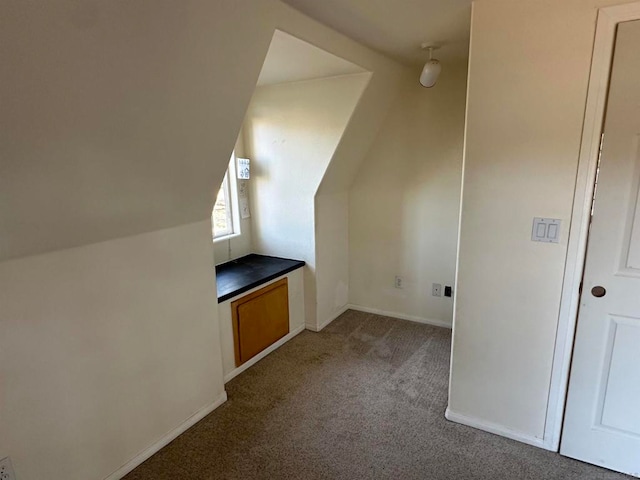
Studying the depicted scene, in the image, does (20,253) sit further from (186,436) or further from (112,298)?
(186,436)

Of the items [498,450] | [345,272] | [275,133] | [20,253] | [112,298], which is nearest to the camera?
[20,253]

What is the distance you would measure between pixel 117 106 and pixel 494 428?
2365 millimetres

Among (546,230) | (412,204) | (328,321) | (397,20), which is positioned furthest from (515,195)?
(328,321)

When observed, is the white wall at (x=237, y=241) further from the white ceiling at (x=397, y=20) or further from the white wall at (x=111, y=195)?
the white ceiling at (x=397, y=20)

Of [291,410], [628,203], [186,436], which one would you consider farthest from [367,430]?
[628,203]

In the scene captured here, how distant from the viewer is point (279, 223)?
10.8 ft

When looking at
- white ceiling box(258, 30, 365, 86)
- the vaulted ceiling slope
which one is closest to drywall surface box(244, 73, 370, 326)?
white ceiling box(258, 30, 365, 86)

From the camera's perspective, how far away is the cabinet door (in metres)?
2.67

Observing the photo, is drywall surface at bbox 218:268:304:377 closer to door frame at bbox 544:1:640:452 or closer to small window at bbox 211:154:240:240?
small window at bbox 211:154:240:240

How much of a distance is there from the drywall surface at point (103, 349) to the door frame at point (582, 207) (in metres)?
1.87

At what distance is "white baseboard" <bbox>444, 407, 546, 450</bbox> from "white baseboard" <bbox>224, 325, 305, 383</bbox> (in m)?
1.35

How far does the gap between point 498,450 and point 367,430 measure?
0.68 m

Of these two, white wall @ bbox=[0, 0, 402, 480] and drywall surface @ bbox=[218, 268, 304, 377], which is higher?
white wall @ bbox=[0, 0, 402, 480]

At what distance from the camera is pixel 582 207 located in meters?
1.74
